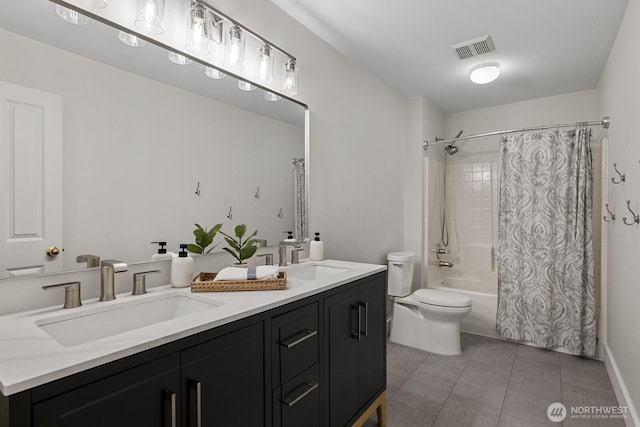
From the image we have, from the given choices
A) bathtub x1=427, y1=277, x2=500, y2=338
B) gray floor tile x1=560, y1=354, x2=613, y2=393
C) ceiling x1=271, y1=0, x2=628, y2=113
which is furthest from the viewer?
bathtub x1=427, y1=277, x2=500, y2=338

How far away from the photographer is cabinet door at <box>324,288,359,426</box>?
153 centimetres

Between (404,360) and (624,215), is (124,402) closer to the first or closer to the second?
(404,360)

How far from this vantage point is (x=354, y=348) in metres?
1.69

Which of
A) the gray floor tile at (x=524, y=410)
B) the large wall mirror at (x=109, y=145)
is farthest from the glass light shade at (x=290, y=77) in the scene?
the gray floor tile at (x=524, y=410)

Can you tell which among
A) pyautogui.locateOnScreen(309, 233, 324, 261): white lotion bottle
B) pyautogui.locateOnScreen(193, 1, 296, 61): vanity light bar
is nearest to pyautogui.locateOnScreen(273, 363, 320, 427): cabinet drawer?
pyautogui.locateOnScreen(309, 233, 324, 261): white lotion bottle

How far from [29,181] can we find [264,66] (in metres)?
1.21

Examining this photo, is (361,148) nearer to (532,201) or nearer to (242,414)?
(532,201)

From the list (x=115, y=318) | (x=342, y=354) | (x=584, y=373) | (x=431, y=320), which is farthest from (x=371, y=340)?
(x=584, y=373)

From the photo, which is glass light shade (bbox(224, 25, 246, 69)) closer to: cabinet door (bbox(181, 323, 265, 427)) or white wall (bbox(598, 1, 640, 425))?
cabinet door (bbox(181, 323, 265, 427))

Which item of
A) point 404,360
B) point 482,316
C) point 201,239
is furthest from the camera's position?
point 482,316

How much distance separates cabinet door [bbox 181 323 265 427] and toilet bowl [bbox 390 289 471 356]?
2.06 m

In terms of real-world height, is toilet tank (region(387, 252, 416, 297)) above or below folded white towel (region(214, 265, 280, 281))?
below

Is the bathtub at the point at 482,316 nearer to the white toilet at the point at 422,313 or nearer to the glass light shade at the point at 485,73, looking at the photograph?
the white toilet at the point at 422,313

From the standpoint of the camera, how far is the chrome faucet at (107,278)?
4.06ft
